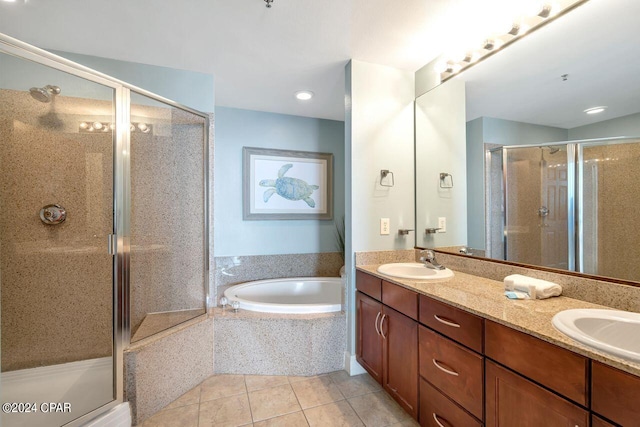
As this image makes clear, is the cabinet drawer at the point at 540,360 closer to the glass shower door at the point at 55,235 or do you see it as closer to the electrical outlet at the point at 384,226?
the electrical outlet at the point at 384,226

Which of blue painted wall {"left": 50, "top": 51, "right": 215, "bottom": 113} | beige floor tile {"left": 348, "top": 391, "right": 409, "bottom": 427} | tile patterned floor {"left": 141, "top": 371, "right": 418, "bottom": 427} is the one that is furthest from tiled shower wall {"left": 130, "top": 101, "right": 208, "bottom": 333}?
beige floor tile {"left": 348, "top": 391, "right": 409, "bottom": 427}

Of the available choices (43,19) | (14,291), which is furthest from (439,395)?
(43,19)

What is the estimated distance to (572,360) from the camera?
2.57 feet

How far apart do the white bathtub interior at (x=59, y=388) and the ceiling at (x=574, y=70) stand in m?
2.83

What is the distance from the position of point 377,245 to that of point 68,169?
2.28 metres

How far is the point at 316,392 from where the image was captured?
1803 millimetres

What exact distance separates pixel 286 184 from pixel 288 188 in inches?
2.0

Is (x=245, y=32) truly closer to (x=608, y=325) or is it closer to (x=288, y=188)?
(x=288, y=188)

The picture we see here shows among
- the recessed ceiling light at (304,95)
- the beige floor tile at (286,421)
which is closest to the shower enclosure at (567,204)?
the beige floor tile at (286,421)

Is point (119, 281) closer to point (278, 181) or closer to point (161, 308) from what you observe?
point (161, 308)

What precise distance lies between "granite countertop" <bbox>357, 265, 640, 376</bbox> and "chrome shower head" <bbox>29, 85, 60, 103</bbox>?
8.09ft

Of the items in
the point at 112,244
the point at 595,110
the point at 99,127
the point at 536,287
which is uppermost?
the point at 99,127

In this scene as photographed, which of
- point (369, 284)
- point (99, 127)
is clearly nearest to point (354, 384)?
point (369, 284)

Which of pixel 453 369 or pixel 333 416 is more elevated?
pixel 453 369
